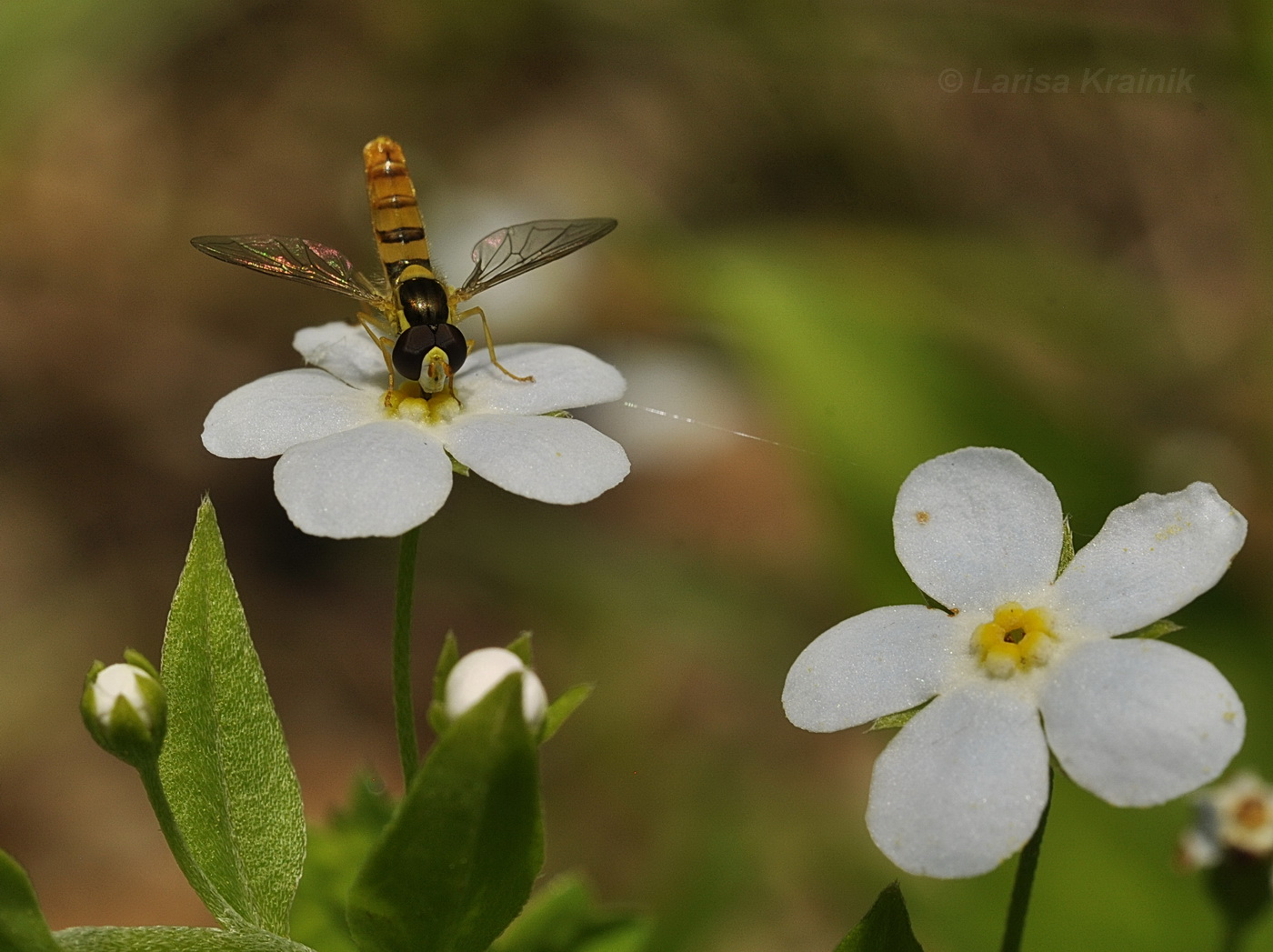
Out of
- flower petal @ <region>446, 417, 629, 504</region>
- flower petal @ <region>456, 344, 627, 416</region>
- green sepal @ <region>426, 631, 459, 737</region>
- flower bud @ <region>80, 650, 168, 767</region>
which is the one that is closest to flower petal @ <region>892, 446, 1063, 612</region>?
flower petal @ <region>446, 417, 629, 504</region>

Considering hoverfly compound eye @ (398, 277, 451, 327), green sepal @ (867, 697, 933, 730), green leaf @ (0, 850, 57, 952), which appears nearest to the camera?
green leaf @ (0, 850, 57, 952)

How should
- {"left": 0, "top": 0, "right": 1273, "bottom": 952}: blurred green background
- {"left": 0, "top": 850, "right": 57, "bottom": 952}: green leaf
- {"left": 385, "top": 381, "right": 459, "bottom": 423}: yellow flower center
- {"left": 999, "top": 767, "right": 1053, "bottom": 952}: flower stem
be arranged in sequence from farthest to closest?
{"left": 0, "top": 0, "right": 1273, "bottom": 952}: blurred green background → {"left": 385, "top": 381, "right": 459, "bottom": 423}: yellow flower center → {"left": 999, "top": 767, "right": 1053, "bottom": 952}: flower stem → {"left": 0, "top": 850, "right": 57, "bottom": 952}: green leaf

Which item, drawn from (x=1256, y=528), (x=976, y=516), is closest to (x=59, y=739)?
(x=976, y=516)

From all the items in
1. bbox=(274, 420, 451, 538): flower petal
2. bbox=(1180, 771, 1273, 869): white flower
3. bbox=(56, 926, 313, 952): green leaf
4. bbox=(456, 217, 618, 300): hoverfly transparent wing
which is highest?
bbox=(456, 217, 618, 300): hoverfly transparent wing

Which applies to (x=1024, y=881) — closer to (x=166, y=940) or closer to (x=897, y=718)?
(x=897, y=718)

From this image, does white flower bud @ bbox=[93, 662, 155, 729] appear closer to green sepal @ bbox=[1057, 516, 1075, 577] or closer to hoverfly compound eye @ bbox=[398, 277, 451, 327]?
hoverfly compound eye @ bbox=[398, 277, 451, 327]

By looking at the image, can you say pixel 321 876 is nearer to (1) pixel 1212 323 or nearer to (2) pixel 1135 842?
(2) pixel 1135 842
